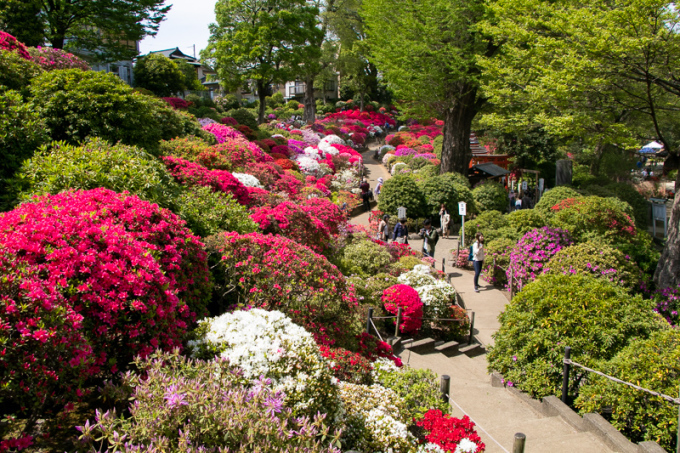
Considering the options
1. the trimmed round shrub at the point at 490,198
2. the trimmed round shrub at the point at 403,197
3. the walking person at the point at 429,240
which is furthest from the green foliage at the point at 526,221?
the trimmed round shrub at the point at 490,198

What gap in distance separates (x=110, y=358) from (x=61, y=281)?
77 cm

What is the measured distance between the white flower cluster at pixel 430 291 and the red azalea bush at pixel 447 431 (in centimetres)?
483

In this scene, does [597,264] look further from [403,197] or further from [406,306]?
[403,197]

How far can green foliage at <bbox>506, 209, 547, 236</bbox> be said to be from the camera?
15.1 m

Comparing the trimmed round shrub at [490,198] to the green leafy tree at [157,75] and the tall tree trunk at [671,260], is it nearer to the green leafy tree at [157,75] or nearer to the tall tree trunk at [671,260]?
the tall tree trunk at [671,260]

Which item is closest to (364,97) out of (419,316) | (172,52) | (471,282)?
(172,52)

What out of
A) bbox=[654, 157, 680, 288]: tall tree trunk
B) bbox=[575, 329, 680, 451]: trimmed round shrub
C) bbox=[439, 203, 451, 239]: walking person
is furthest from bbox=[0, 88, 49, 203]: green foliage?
bbox=[439, 203, 451, 239]: walking person

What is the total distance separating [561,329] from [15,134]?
8.51 m

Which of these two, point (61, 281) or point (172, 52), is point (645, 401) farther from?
point (172, 52)

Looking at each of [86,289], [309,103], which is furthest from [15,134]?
[309,103]

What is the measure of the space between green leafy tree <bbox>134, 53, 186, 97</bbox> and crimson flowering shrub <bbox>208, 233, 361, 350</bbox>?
86.1ft

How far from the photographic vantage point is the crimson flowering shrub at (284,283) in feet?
19.6

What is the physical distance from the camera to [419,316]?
9.30 metres

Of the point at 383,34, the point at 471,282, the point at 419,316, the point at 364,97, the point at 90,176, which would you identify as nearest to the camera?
the point at 90,176
